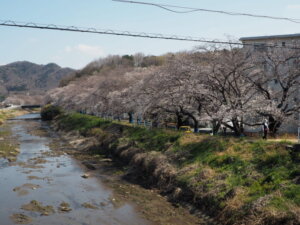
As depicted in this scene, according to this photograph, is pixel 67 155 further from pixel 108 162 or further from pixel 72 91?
pixel 72 91

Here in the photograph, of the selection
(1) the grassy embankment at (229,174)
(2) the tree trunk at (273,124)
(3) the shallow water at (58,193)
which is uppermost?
(2) the tree trunk at (273,124)

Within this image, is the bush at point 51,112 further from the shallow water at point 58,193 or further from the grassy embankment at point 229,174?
the grassy embankment at point 229,174

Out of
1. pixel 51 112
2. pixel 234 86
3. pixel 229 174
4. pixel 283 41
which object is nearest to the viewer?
pixel 229 174

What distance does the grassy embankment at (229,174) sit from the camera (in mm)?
10961

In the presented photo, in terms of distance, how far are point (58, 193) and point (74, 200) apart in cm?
163

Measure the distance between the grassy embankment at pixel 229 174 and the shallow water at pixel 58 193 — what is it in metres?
2.96

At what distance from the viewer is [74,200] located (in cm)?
1562

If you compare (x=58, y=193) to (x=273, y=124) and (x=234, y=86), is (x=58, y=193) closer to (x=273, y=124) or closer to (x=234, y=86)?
(x=234, y=86)

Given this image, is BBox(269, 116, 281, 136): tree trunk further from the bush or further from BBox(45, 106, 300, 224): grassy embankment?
the bush

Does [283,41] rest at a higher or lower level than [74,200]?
→ higher

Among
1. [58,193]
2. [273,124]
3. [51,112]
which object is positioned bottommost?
[51,112]

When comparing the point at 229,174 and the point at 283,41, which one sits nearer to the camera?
the point at 229,174

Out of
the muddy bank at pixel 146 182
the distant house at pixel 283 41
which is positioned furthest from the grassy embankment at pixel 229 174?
the distant house at pixel 283 41

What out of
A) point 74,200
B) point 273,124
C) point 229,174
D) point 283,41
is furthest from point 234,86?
point 283,41
